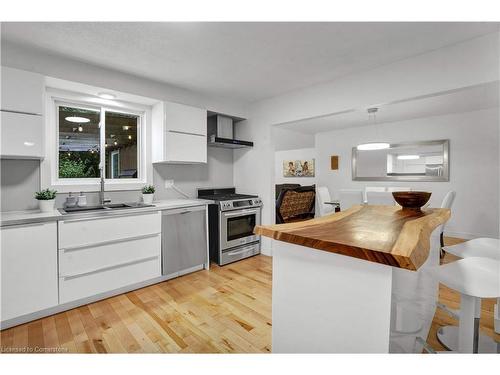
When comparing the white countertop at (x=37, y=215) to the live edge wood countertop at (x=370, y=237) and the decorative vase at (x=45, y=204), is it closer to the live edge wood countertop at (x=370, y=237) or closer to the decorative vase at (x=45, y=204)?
the decorative vase at (x=45, y=204)

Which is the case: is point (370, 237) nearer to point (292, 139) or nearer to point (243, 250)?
point (243, 250)

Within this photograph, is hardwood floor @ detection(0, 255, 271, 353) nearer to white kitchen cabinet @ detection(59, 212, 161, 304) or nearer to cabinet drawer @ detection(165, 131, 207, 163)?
white kitchen cabinet @ detection(59, 212, 161, 304)

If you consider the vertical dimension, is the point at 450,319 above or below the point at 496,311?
below

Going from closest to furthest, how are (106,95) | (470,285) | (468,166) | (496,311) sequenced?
(470,285), (496,311), (106,95), (468,166)

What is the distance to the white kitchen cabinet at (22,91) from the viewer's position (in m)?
2.03

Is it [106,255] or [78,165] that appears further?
[78,165]

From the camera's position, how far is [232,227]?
3393 mm

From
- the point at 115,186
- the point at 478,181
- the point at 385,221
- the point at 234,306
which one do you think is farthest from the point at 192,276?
the point at 478,181

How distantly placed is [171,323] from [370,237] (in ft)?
5.60

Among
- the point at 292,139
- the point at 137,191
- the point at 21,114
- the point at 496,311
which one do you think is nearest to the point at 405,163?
the point at 292,139

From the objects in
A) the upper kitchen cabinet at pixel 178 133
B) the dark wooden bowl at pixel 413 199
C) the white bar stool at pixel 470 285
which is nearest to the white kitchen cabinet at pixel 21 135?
the upper kitchen cabinet at pixel 178 133

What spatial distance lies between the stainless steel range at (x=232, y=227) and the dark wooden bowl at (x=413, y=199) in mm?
1990

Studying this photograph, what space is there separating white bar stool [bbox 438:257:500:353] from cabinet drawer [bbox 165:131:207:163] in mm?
2724

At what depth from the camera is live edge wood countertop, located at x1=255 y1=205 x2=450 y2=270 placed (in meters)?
0.89
